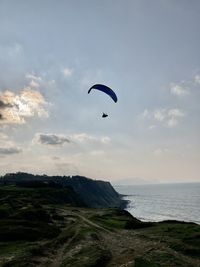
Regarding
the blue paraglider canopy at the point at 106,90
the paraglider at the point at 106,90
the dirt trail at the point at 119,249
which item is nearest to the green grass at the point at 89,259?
the dirt trail at the point at 119,249

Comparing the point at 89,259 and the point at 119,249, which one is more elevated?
the point at 119,249

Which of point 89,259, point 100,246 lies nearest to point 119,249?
point 100,246

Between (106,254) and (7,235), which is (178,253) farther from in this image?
(7,235)

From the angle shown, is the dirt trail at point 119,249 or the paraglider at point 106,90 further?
the paraglider at point 106,90

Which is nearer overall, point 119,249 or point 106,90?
point 119,249

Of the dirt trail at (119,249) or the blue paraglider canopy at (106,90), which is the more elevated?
the blue paraglider canopy at (106,90)

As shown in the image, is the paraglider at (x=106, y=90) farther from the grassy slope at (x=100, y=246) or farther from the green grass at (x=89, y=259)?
the green grass at (x=89, y=259)

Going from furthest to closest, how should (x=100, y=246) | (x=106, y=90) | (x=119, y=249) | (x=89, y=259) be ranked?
(x=106, y=90) → (x=100, y=246) → (x=119, y=249) → (x=89, y=259)

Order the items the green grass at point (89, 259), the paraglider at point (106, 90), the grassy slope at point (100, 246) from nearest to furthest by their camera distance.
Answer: the green grass at point (89, 259), the grassy slope at point (100, 246), the paraglider at point (106, 90)

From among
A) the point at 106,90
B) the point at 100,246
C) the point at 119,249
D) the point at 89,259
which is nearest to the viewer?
the point at 89,259

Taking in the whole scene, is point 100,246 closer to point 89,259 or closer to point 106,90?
point 89,259

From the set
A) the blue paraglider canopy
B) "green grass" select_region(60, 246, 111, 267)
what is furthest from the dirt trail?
the blue paraglider canopy

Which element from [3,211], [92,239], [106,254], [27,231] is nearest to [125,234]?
[92,239]

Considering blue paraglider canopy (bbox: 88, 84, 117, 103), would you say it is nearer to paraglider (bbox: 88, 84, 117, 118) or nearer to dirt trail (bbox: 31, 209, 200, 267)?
paraglider (bbox: 88, 84, 117, 118)
